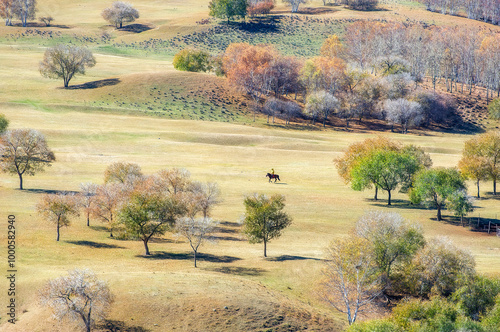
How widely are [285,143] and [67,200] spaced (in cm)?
6051

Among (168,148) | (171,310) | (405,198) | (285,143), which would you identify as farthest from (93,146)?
(171,310)

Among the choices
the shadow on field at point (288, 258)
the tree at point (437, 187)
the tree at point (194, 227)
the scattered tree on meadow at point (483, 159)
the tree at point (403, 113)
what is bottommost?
the shadow on field at point (288, 258)

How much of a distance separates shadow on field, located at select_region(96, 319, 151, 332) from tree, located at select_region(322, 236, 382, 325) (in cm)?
1670

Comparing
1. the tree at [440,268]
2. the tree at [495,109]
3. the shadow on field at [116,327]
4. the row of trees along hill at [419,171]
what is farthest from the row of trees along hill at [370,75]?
the shadow on field at [116,327]

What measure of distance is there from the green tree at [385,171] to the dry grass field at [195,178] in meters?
2.67

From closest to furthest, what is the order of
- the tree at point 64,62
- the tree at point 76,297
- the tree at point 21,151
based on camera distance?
the tree at point 76,297
the tree at point 21,151
the tree at point 64,62

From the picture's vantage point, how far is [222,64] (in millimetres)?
164875

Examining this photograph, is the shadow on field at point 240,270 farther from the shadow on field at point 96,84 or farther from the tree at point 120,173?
the shadow on field at point 96,84

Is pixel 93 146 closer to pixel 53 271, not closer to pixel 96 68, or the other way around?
pixel 53 271

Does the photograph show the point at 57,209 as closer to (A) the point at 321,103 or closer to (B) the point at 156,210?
(B) the point at 156,210

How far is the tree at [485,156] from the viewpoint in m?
81.1

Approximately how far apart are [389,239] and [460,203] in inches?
928

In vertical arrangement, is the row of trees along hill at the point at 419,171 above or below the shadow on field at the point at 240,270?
above

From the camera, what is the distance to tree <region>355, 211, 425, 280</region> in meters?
50.3
